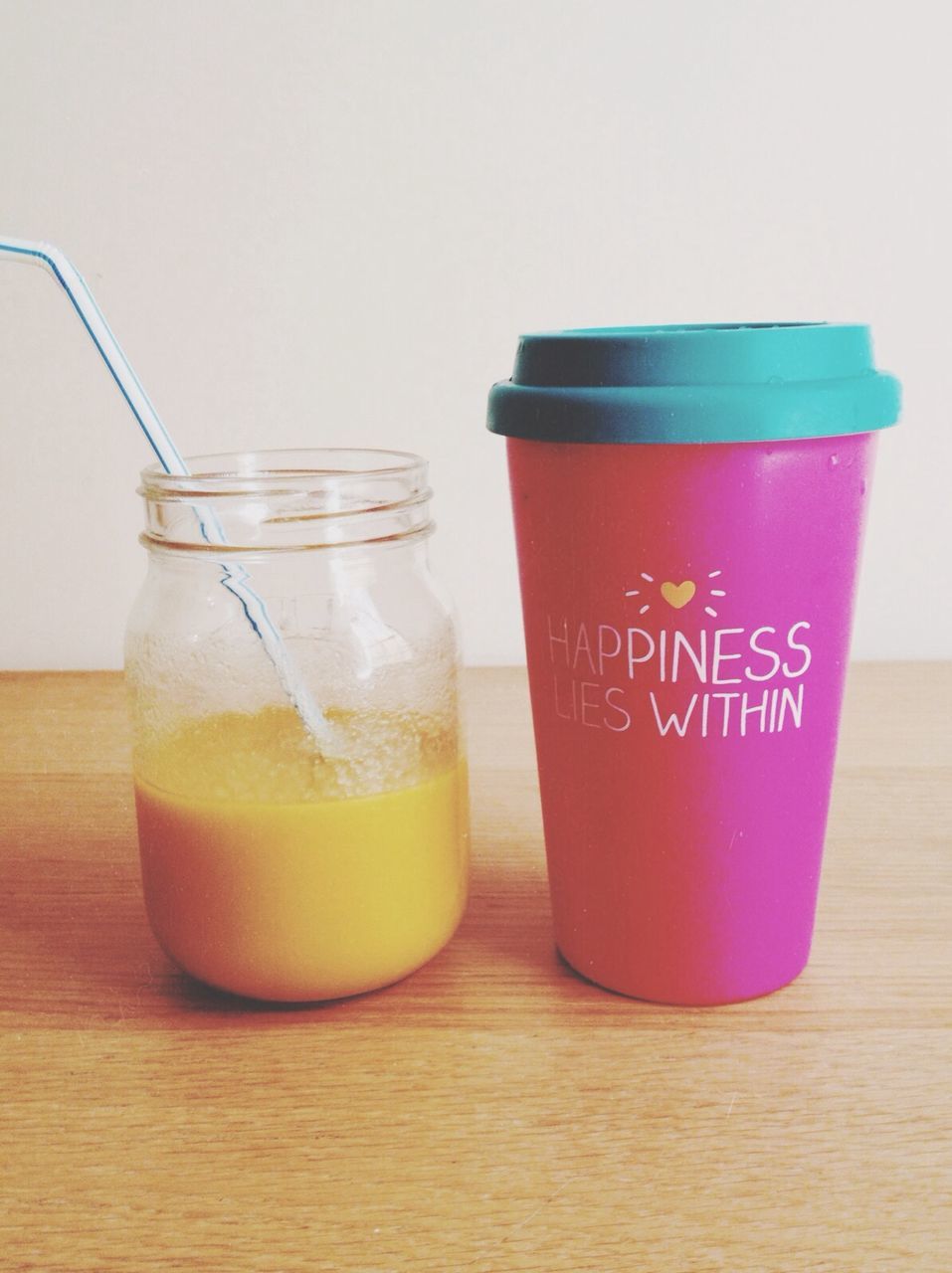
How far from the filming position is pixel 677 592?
1.38 feet

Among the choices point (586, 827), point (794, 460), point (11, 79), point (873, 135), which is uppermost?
point (11, 79)

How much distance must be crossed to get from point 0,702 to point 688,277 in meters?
0.69

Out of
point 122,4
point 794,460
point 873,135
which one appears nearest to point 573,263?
point 873,135

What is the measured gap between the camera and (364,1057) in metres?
0.45

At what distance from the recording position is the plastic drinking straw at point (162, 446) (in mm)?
465

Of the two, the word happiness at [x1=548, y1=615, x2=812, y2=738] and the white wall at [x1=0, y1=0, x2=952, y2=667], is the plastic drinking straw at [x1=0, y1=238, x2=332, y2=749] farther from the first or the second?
the white wall at [x1=0, y1=0, x2=952, y2=667]

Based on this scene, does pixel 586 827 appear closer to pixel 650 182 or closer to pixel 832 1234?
pixel 832 1234

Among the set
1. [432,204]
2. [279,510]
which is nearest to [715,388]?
[279,510]

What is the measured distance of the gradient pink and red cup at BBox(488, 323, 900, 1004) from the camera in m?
0.40

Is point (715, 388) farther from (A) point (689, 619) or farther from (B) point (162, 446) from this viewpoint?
(B) point (162, 446)

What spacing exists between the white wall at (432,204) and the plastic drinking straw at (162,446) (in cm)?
46

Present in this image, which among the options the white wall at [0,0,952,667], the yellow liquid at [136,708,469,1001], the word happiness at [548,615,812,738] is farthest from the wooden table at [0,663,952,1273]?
the white wall at [0,0,952,667]

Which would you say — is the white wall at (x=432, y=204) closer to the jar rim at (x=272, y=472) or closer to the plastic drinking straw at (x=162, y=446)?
the jar rim at (x=272, y=472)

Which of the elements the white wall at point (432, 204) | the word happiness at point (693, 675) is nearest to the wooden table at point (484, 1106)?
the word happiness at point (693, 675)
